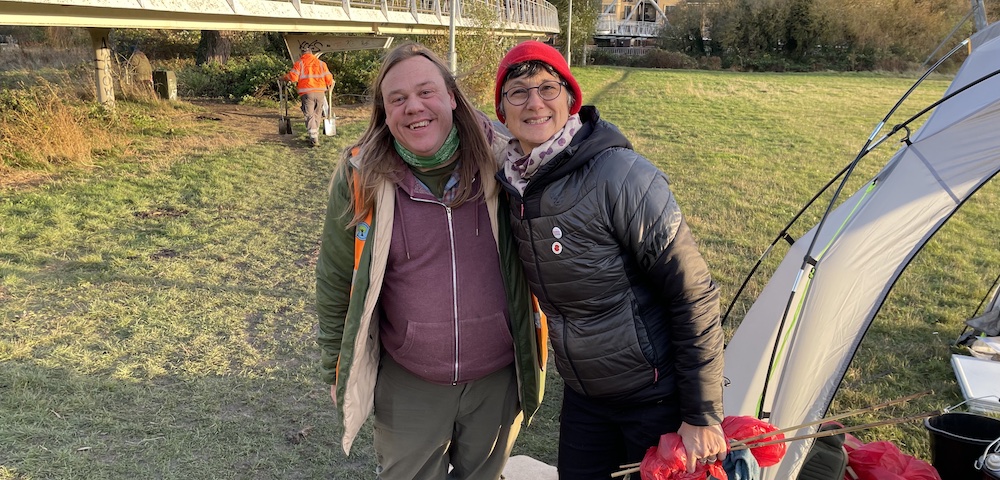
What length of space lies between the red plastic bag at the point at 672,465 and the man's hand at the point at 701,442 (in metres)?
0.02

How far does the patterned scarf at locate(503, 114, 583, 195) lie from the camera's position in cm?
178

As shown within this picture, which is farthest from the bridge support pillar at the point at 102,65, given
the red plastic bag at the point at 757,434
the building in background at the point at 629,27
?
the building in background at the point at 629,27

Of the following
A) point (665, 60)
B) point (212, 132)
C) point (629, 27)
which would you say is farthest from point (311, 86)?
point (629, 27)

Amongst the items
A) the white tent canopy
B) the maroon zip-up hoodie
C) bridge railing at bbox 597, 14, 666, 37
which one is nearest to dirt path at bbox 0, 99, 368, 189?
the maroon zip-up hoodie

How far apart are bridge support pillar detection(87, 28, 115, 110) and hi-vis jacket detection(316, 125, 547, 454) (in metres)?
12.9

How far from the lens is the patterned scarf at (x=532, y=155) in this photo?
1.78 metres

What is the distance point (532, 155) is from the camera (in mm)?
1798

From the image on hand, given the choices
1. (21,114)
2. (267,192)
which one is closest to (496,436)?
(267,192)

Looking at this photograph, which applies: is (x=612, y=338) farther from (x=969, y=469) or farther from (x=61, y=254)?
(x=61, y=254)

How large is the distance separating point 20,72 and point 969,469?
72.3ft

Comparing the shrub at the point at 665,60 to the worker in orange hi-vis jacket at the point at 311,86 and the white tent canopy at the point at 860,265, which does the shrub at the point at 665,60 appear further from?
the white tent canopy at the point at 860,265

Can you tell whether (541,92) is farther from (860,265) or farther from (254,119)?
(254,119)

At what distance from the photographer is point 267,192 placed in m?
8.35


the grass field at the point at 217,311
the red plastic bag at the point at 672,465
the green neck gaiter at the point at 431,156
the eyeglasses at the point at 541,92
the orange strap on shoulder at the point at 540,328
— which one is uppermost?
the eyeglasses at the point at 541,92
